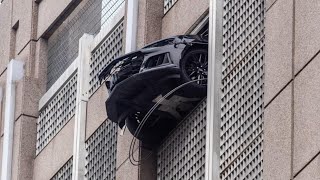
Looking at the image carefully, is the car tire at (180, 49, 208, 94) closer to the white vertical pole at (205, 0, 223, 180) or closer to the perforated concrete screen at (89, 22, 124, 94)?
the white vertical pole at (205, 0, 223, 180)

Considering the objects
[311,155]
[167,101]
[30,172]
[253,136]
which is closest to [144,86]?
[167,101]

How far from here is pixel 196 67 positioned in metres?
29.4

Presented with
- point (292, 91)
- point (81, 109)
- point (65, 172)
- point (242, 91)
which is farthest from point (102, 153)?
point (292, 91)

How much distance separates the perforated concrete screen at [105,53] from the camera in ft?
109

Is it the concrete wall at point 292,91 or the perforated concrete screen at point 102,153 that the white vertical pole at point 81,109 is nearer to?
the perforated concrete screen at point 102,153

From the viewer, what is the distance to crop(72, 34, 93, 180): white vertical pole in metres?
34.0

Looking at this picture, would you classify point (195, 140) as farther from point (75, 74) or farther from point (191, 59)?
point (75, 74)

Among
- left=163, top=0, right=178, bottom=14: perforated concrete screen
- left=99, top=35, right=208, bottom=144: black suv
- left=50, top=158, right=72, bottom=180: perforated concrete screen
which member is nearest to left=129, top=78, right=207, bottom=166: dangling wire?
left=99, top=35, right=208, bottom=144: black suv

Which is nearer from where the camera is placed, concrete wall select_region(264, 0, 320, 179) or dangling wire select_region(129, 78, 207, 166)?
concrete wall select_region(264, 0, 320, 179)

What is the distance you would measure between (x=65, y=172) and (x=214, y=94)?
24.3ft

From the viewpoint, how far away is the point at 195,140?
29.4 meters

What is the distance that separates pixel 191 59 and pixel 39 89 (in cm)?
915

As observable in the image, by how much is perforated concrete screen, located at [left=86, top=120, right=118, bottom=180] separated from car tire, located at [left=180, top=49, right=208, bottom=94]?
3579mm

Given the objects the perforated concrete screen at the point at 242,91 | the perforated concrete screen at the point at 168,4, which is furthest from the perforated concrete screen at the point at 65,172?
the perforated concrete screen at the point at 242,91
